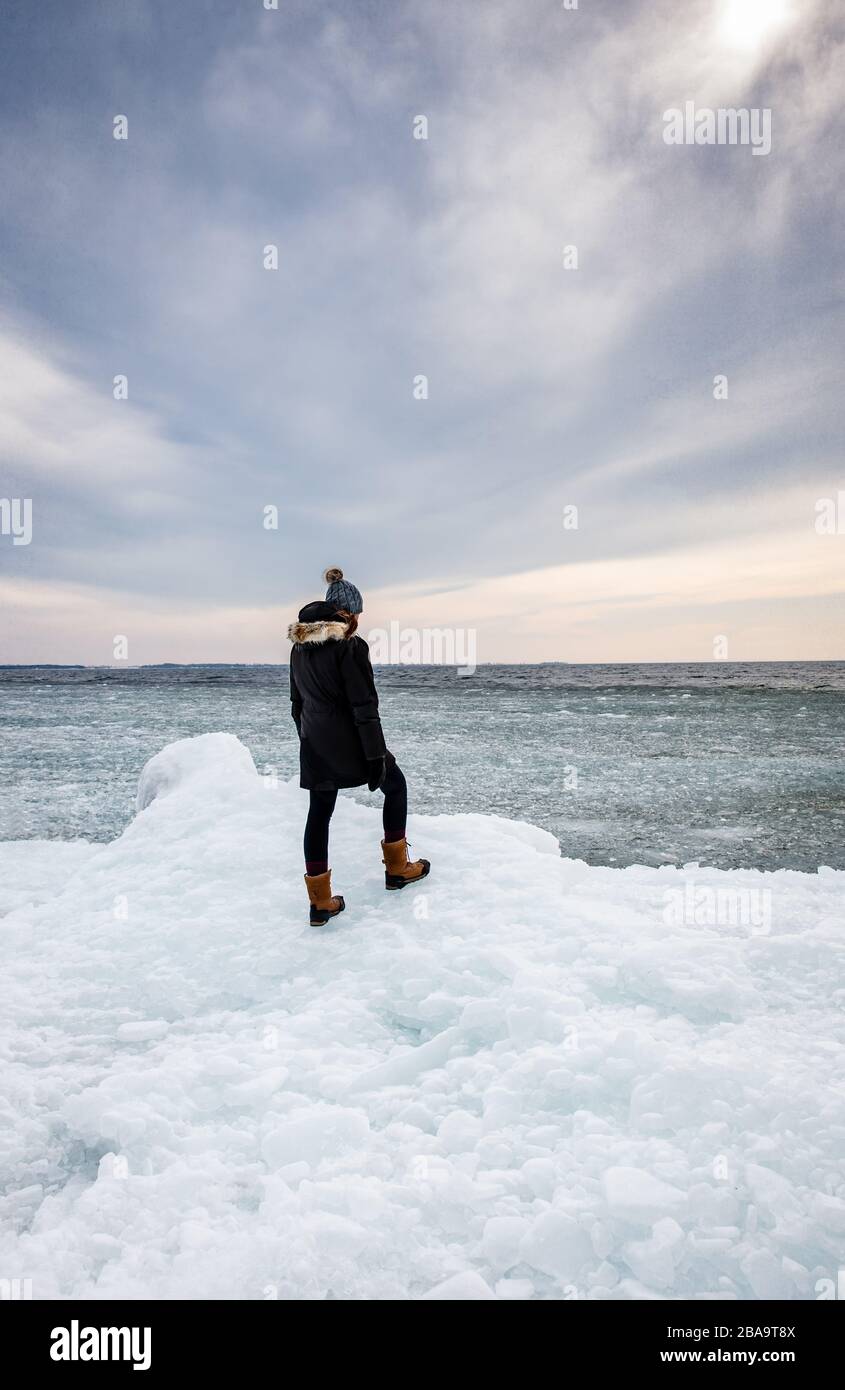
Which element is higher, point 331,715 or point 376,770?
point 331,715

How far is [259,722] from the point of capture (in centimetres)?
2500

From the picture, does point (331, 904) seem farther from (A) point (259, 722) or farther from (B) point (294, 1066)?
(A) point (259, 722)

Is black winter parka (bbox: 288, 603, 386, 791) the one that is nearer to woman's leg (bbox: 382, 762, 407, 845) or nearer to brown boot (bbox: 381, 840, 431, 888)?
woman's leg (bbox: 382, 762, 407, 845)

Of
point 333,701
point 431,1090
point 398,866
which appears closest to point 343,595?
point 333,701

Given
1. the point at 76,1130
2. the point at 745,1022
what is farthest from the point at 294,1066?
the point at 745,1022

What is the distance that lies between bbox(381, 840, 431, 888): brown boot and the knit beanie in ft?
5.18

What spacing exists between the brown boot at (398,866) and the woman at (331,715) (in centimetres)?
37

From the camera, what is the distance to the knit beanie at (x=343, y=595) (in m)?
4.27

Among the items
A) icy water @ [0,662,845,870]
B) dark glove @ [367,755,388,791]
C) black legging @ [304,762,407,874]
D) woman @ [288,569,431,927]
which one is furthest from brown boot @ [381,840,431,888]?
icy water @ [0,662,845,870]

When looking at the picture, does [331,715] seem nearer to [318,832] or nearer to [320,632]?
[320,632]

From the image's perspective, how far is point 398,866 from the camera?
4461 mm

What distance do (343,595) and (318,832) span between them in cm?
153
